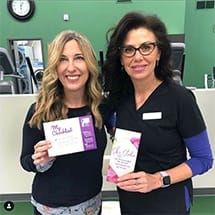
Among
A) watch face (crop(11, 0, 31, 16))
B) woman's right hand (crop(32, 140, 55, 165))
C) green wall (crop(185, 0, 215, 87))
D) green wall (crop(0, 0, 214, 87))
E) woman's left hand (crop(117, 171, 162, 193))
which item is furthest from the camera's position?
green wall (crop(185, 0, 215, 87))

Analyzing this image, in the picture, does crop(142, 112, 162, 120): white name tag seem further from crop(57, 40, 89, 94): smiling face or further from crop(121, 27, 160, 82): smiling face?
crop(57, 40, 89, 94): smiling face

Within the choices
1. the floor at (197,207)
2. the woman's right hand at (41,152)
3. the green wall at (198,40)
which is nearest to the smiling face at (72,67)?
the woman's right hand at (41,152)

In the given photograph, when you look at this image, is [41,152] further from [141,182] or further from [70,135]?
[141,182]

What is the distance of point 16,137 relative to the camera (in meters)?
2.02

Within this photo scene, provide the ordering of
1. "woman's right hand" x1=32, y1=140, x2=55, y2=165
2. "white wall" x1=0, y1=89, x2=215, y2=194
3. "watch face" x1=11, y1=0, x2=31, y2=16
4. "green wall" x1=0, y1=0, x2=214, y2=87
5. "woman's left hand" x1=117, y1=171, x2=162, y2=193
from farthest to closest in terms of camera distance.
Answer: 1. "watch face" x1=11, y1=0, x2=31, y2=16
2. "green wall" x1=0, y1=0, x2=214, y2=87
3. "white wall" x1=0, y1=89, x2=215, y2=194
4. "woman's right hand" x1=32, y1=140, x2=55, y2=165
5. "woman's left hand" x1=117, y1=171, x2=162, y2=193

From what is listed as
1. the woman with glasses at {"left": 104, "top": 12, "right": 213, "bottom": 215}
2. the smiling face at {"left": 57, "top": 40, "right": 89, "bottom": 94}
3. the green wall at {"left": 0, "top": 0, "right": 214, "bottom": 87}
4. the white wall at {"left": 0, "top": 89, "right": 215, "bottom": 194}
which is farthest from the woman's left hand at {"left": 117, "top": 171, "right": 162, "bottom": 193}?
the green wall at {"left": 0, "top": 0, "right": 214, "bottom": 87}

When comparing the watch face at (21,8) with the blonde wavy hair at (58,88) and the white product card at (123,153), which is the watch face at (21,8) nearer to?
the blonde wavy hair at (58,88)

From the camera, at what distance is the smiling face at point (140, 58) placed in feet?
3.64

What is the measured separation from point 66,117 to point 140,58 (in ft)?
1.27

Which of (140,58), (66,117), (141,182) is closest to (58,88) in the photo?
(66,117)

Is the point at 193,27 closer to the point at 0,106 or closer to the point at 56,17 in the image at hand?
the point at 56,17

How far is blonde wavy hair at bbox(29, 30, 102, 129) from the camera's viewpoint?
1.23 metres

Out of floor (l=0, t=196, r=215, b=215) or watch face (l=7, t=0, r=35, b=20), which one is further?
watch face (l=7, t=0, r=35, b=20)

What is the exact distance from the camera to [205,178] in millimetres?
2121
